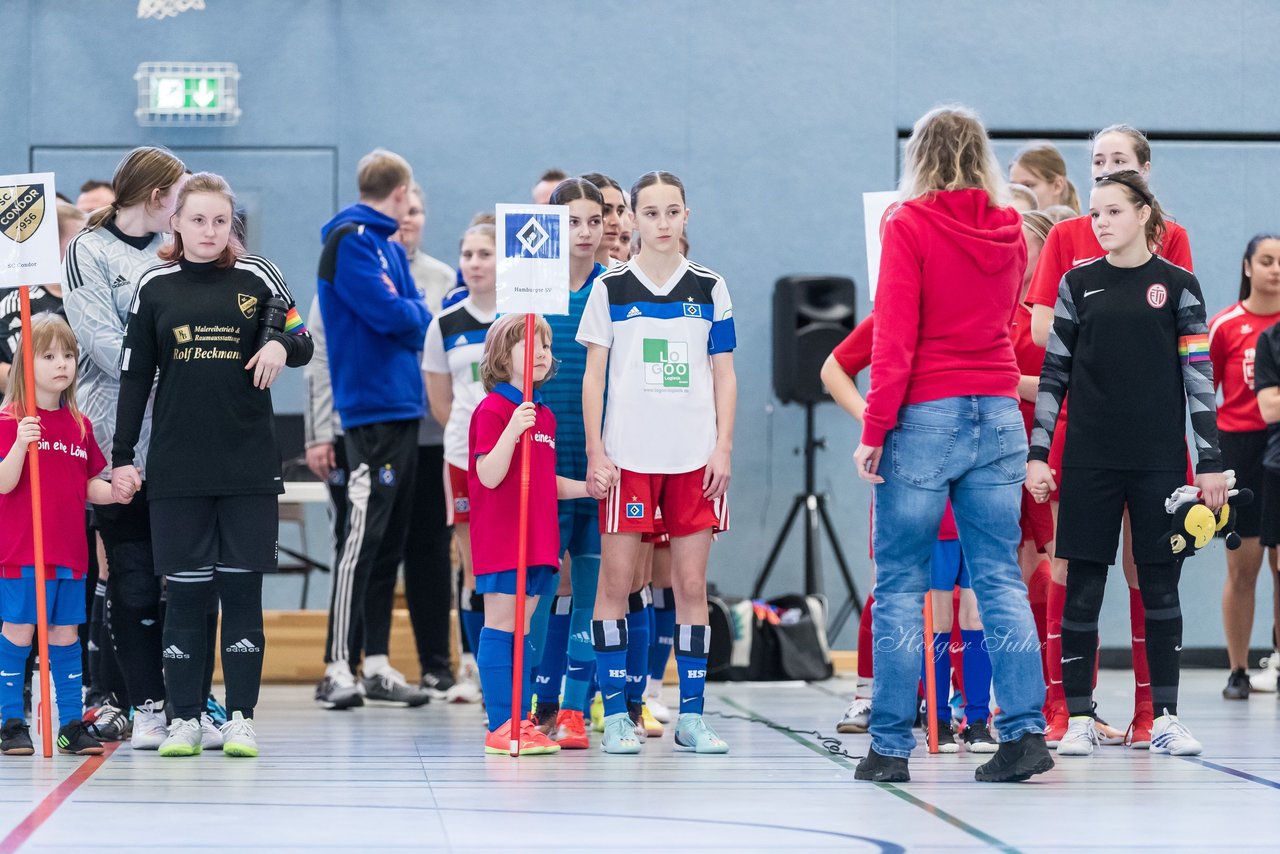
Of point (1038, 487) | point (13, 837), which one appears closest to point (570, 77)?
point (1038, 487)

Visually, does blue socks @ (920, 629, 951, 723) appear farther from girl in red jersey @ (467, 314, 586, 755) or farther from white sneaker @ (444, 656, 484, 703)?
white sneaker @ (444, 656, 484, 703)

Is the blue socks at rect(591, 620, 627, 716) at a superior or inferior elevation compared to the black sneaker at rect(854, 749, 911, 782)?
superior

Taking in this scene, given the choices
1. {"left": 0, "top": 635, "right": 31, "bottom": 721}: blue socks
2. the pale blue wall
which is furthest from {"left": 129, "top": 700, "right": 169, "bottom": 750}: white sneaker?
the pale blue wall

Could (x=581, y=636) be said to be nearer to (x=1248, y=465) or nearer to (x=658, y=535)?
(x=658, y=535)

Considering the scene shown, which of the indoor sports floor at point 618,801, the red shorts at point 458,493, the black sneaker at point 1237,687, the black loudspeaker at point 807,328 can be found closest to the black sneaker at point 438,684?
the red shorts at point 458,493

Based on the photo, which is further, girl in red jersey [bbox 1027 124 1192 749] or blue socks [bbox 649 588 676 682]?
blue socks [bbox 649 588 676 682]

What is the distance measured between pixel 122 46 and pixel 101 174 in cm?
61

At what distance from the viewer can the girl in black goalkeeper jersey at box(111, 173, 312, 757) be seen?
13.0 feet

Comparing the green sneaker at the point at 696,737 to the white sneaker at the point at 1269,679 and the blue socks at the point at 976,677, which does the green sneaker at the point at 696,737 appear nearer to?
the blue socks at the point at 976,677

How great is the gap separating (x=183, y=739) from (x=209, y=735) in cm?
15

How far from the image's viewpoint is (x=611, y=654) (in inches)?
161

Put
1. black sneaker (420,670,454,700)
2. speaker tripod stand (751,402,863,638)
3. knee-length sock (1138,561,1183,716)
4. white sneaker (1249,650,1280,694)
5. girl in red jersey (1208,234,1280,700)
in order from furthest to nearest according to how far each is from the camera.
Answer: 1. speaker tripod stand (751,402,863,638)
2. white sneaker (1249,650,1280,694)
3. girl in red jersey (1208,234,1280,700)
4. black sneaker (420,670,454,700)
5. knee-length sock (1138,561,1183,716)

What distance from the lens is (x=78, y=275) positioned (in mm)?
4363

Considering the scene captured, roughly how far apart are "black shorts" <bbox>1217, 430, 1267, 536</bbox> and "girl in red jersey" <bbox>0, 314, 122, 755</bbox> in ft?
13.7
